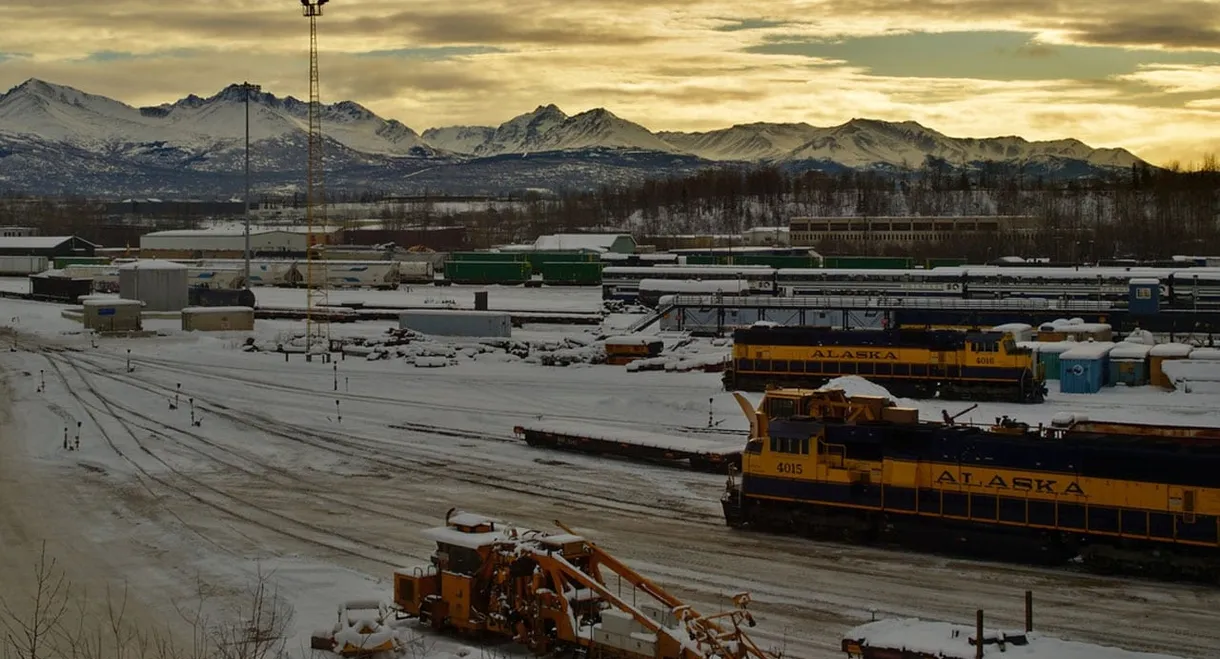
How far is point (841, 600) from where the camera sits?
852 inches

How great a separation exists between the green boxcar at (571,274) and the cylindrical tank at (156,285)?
34.7 m

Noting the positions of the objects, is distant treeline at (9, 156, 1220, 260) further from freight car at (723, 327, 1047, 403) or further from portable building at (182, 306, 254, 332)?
freight car at (723, 327, 1047, 403)

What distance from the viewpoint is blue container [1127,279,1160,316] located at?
2446 inches

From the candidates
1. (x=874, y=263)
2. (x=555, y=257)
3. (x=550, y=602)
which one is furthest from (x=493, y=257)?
(x=550, y=602)

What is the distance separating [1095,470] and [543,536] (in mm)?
10445

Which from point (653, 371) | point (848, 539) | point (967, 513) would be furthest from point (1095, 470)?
point (653, 371)

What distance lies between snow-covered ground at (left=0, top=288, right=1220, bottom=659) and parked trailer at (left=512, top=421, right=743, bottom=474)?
0.47 meters

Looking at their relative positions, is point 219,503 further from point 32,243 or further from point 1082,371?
point 32,243

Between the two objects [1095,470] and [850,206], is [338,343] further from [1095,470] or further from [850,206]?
[850,206]

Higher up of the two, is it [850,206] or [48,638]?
[850,206]

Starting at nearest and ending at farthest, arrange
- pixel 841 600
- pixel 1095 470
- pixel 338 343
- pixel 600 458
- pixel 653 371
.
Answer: pixel 841 600 < pixel 1095 470 < pixel 600 458 < pixel 653 371 < pixel 338 343

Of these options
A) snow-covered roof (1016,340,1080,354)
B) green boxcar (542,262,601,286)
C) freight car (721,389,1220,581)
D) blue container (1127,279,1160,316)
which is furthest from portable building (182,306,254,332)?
freight car (721,389,1220,581)

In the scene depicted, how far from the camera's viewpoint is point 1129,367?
47062mm

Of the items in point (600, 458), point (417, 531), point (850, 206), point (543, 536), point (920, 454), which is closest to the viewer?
point (543, 536)
